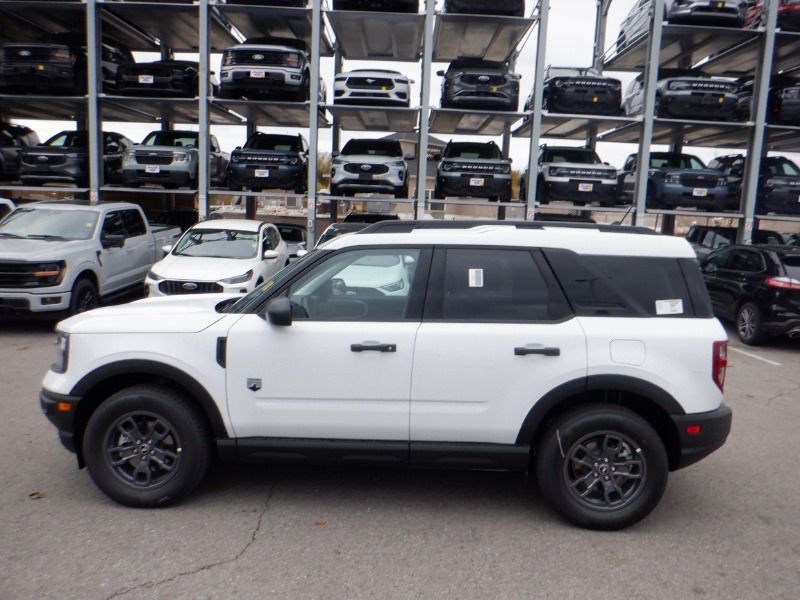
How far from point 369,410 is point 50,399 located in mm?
1936

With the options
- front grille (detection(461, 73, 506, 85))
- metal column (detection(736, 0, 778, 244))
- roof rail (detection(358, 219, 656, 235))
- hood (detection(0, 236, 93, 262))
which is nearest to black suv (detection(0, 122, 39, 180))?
hood (detection(0, 236, 93, 262))

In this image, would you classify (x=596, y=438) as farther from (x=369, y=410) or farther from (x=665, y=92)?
(x=665, y=92)

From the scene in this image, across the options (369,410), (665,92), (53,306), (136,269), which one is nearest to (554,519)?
(369,410)

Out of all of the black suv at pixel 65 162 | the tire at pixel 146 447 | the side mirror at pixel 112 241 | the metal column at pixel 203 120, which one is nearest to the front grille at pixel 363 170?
the metal column at pixel 203 120

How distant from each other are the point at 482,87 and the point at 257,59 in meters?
5.03

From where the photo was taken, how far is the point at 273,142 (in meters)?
15.1

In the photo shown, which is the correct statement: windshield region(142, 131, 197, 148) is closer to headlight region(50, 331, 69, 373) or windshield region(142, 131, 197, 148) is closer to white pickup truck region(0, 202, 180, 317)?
white pickup truck region(0, 202, 180, 317)

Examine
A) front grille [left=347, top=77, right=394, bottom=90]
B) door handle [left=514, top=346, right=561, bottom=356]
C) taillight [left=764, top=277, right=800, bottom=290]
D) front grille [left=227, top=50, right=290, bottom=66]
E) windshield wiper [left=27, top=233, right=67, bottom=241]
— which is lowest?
taillight [left=764, top=277, right=800, bottom=290]

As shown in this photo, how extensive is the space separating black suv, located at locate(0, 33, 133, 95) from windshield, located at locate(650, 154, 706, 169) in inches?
519

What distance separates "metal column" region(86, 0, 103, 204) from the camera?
48.3 ft

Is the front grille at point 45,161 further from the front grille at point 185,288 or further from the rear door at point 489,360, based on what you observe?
the rear door at point 489,360

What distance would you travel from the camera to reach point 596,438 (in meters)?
3.79

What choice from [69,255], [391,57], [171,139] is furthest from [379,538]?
[391,57]

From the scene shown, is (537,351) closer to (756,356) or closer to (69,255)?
(756,356)
